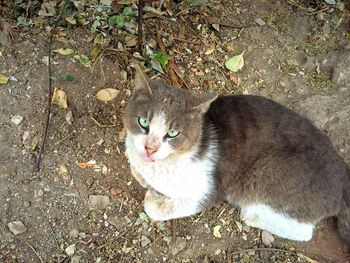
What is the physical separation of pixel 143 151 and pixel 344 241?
1.41 meters

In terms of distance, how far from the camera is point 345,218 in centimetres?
289

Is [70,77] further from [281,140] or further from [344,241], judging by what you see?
[344,241]

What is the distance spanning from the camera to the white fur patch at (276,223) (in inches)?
112

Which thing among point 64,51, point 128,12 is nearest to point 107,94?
point 64,51

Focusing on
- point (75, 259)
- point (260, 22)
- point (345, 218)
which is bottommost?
point (75, 259)

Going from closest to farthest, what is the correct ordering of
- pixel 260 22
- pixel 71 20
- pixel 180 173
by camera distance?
pixel 180 173 → pixel 71 20 → pixel 260 22

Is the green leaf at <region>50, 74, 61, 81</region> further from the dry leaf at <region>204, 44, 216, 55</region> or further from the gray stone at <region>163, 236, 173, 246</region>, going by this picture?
the gray stone at <region>163, 236, 173, 246</region>

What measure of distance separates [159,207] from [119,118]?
69cm

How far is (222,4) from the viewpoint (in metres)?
3.75

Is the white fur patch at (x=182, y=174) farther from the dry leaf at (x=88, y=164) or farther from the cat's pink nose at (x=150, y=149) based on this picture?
the dry leaf at (x=88, y=164)

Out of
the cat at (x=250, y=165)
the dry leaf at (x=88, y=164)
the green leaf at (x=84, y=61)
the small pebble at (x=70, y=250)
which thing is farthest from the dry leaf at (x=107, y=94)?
the small pebble at (x=70, y=250)

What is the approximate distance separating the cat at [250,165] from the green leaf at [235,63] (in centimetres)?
68

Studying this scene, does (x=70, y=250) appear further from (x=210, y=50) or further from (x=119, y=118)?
(x=210, y=50)

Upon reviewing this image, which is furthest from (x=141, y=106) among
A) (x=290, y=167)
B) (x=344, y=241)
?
(x=344, y=241)
